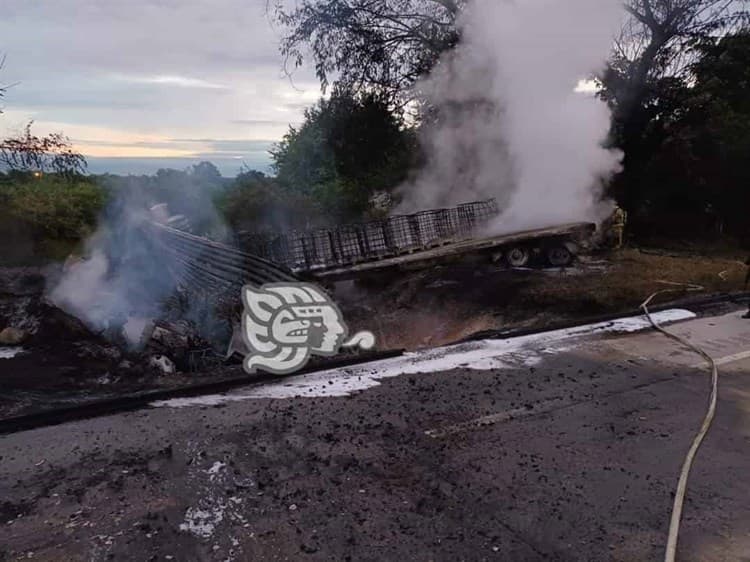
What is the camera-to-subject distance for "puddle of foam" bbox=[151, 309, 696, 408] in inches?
185

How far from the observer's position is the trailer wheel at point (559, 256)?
1088 cm


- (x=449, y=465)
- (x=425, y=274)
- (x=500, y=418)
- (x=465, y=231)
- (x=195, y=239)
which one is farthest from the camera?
(x=465, y=231)

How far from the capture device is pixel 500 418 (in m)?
4.25

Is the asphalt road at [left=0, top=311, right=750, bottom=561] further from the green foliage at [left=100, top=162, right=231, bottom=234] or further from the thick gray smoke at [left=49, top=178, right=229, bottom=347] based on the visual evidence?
the green foliage at [left=100, top=162, right=231, bottom=234]

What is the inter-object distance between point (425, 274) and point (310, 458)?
6.98 metres

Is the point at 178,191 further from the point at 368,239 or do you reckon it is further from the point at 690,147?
the point at 690,147

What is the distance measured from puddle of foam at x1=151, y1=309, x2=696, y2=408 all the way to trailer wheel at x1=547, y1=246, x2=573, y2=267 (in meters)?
3.80

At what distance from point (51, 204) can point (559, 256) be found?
911 cm

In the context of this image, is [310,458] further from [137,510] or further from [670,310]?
[670,310]

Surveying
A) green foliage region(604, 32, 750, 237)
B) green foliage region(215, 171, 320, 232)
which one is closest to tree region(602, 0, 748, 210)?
green foliage region(604, 32, 750, 237)

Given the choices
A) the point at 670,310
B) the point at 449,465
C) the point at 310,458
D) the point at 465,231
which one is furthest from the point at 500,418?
the point at 465,231

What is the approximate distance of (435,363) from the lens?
5512mm

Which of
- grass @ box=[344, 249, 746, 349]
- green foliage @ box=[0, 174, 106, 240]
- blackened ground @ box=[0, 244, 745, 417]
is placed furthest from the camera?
green foliage @ box=[0, 174, 106, 240]

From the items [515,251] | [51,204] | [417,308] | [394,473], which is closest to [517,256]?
[515,251]
